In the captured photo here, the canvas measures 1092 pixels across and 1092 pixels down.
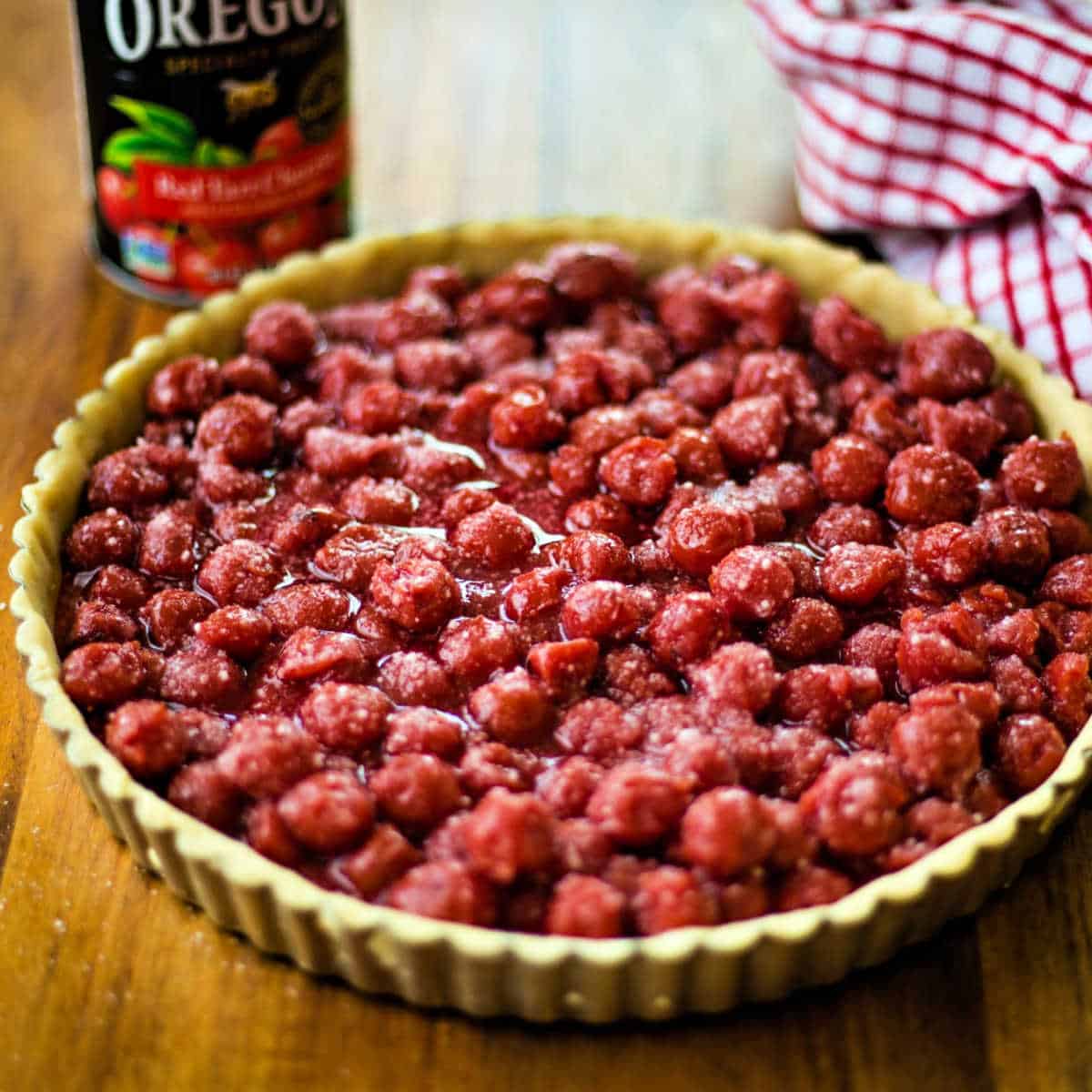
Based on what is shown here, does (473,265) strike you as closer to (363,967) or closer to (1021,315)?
(1021,315)

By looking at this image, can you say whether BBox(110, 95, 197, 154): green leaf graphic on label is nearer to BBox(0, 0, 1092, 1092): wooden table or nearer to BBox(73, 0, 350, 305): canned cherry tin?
BBox(73, 0, 350, 305): canned cherry tin

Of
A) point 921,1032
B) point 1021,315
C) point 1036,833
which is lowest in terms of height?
point 921,1032

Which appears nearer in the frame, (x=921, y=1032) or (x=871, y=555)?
(x=921, y=1032)

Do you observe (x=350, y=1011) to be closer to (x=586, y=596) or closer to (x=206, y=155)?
(x=586, y=596)

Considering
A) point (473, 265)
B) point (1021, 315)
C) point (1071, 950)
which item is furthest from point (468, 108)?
point (1071, 950)

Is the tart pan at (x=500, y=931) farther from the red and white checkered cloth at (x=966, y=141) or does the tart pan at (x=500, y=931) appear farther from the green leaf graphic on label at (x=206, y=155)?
the red and white checkered cloth at (x=966, y=141)

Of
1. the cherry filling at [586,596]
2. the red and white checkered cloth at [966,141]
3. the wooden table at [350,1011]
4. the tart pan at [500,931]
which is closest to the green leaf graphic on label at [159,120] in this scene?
the cherry filling at [586,596]

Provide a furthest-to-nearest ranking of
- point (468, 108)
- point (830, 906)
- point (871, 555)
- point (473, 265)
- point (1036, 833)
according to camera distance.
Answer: point (468, 108) < point (473, 265) < point (871, 555) < point (1036, 833) < point (830, 906)
